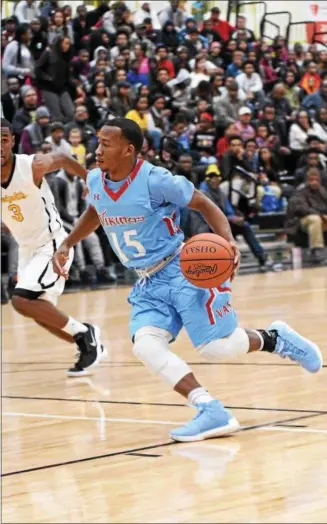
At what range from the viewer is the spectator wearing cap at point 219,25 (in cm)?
2473

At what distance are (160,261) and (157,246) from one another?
0.27 ft

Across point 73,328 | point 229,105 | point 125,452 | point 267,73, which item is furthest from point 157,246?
point 267,73

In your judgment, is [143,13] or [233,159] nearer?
[233,159]

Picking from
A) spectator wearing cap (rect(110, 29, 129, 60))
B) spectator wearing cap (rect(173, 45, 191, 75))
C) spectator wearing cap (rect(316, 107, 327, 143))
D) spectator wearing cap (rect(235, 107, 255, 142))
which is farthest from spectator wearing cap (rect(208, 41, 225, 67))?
spectator wearing cap (rect(235, 107, 255, 142))

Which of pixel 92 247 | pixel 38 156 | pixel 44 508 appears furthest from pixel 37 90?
pixel 44 508

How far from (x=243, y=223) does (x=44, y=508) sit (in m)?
12.9

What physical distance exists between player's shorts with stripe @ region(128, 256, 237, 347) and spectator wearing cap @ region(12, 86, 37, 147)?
11.0m

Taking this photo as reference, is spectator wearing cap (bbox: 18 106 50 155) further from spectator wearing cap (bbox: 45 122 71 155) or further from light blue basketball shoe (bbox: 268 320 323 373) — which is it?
light blue basketball shoe (bbox: 268 320 323 373)

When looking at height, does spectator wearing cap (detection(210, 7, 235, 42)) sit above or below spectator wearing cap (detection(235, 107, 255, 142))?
above

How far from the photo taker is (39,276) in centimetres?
848

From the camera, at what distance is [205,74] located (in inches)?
859

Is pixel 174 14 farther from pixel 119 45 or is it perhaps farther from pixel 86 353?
pixel 86 353

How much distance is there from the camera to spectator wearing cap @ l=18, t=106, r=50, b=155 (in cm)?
1631

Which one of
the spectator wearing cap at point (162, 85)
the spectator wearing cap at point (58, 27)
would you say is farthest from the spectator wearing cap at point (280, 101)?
the spectator wearing cap at point (58, 27)
